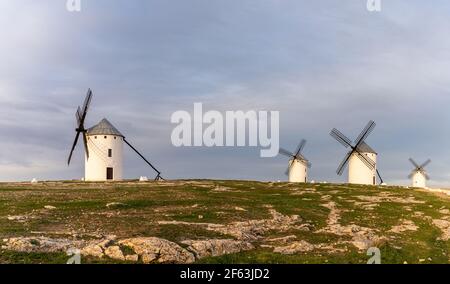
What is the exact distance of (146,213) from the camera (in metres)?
39.9

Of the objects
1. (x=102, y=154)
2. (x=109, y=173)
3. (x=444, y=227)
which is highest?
(x=102, y=154)

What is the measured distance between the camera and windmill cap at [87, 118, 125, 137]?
266 ft

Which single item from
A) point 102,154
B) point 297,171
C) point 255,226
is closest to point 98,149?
point 102,154

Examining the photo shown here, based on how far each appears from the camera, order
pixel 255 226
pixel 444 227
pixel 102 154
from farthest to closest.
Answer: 1. pixel 102 154
2. pixel 444 227
3. pixel 255 226

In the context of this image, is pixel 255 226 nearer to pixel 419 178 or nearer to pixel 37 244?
pixel 37 244

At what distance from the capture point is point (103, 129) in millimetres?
81688

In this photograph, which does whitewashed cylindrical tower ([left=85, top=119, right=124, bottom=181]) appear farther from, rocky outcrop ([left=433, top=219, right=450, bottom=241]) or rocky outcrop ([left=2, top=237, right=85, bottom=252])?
rocky outcrop ([left=2, top=237, right=85, bottom=252])

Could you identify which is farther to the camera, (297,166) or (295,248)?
(297,166)

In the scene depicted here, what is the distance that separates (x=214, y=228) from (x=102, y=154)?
168ft

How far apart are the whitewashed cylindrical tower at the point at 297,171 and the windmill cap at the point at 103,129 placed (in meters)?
37.8

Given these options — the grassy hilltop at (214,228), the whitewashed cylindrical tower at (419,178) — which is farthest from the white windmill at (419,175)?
the grassy hilltop at (214,228)

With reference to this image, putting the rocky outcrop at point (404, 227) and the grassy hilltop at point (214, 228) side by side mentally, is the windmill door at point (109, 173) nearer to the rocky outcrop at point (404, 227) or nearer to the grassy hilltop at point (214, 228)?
the grassy hilltop at point (214, 228)
